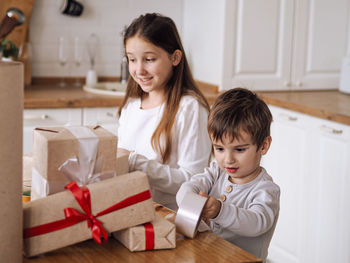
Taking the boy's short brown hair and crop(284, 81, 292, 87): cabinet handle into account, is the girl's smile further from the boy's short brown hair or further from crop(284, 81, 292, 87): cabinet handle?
crop(284, 81, 292, 87): cabinet handle

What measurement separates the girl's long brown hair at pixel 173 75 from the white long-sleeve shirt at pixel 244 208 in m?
0.35

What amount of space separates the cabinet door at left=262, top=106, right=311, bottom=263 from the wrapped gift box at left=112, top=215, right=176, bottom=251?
1798 millimetres

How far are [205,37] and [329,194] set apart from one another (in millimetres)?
1281

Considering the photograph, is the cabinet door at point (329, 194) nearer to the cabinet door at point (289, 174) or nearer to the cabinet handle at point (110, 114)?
the cabinet door at point (289, 174)

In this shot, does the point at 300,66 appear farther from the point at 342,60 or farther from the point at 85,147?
the point at 85,147

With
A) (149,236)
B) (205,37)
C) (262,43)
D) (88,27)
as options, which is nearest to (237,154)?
(149,236)

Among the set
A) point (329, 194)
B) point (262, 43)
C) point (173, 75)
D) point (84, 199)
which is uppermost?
point (262, 43)

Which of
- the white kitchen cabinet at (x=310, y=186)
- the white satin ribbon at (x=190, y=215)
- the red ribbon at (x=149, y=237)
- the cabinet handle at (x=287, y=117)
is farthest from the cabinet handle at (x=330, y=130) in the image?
the red ribbon at (x=149, y=237)

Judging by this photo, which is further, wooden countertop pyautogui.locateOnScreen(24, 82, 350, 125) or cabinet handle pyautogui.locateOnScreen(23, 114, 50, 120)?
cabinet handle pyautogui.locateOnScreen(23, 114, 50, 120)

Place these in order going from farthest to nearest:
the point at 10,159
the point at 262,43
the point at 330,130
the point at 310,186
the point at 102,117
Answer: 1. the point at 262,43
2. the point at 102,117
3. the point at 310,186
4. the point at 330,130
5. the point at 10,159

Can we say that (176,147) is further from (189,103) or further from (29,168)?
(29,168)

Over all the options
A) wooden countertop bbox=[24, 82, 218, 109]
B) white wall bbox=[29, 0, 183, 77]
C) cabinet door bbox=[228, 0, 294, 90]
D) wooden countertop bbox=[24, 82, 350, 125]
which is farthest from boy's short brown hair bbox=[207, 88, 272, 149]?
white wall bbox=[29, 0, 183, 77]

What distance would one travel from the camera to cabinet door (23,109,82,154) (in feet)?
9.27

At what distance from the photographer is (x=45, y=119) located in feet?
9.36
